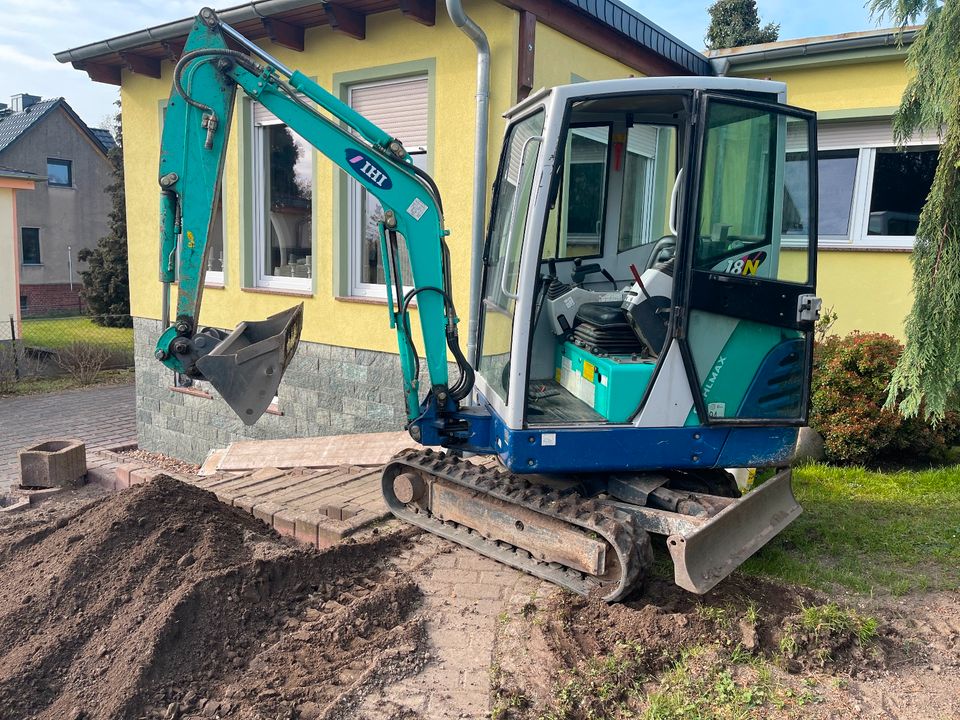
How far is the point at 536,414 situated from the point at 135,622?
6.99 feet

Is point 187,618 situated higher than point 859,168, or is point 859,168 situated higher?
point 859,168

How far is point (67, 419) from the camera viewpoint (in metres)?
11.8

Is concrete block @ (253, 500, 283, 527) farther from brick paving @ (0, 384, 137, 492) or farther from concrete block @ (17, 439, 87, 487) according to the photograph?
brick paving @ (0, 384, 137, 492)

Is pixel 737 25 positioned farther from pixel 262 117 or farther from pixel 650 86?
pixel 650 86

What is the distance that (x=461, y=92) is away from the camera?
21.0 feet

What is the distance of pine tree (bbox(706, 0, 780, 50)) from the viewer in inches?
827

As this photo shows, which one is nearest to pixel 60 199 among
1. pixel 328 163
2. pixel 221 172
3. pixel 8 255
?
pixel 8 255

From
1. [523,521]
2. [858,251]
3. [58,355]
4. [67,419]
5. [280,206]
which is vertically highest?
[280,206]

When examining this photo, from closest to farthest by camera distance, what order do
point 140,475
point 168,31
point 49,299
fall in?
point 140,475 → point 168,31 → point 49,299

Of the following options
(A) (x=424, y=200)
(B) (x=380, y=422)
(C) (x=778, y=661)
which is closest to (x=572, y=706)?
(C) (x=778, y=661)

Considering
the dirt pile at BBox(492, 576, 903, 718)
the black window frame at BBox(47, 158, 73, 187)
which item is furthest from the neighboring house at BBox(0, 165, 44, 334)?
the dirt pile at BBox(492, 576, 903, 718)

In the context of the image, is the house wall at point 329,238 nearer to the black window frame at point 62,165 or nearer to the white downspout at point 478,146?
the white downspout at point 478,146

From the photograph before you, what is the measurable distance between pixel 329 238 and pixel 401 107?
58.3 inches

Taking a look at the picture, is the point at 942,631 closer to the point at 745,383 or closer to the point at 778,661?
the point at 778,661
